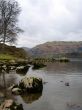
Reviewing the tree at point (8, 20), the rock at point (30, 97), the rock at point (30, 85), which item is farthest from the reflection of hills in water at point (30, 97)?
the tree at point (8, 20)

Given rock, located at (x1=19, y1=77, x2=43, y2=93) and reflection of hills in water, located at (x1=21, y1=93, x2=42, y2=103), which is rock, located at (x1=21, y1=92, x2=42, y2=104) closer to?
reflection of hills in water, located at (x1=21, y1=93, x2=42, y2=103)

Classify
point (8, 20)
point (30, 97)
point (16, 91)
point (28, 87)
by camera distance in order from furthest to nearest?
point (8, 20), point (28, 87), point (16, 91), point (30, 97)

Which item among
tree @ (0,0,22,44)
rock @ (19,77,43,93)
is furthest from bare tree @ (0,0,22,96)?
rock @ (19,77,43,93)

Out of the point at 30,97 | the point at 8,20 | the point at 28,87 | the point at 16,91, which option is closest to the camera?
the point at 30,97

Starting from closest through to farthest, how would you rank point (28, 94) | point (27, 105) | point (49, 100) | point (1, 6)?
point (27, 105) → point (49, 100) → point (28, 94) → point (1, 6)

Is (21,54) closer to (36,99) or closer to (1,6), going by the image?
(1,6)

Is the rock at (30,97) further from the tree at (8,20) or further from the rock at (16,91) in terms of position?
the tree at (8,20)

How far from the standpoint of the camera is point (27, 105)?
58.0 feet

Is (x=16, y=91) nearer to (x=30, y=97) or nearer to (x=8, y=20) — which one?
(x=30, y=97)

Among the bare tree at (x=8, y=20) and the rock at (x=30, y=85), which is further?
the bare tree at (x=8, y=20)

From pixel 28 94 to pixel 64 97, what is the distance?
9.49ft

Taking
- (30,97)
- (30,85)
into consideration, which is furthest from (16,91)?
(30,97)

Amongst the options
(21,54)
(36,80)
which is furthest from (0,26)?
(36,80)

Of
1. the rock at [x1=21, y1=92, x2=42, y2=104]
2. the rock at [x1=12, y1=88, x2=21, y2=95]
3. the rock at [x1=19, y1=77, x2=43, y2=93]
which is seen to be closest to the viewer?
the rock at [x1=21, y1=92, x2=42, y2=104]
